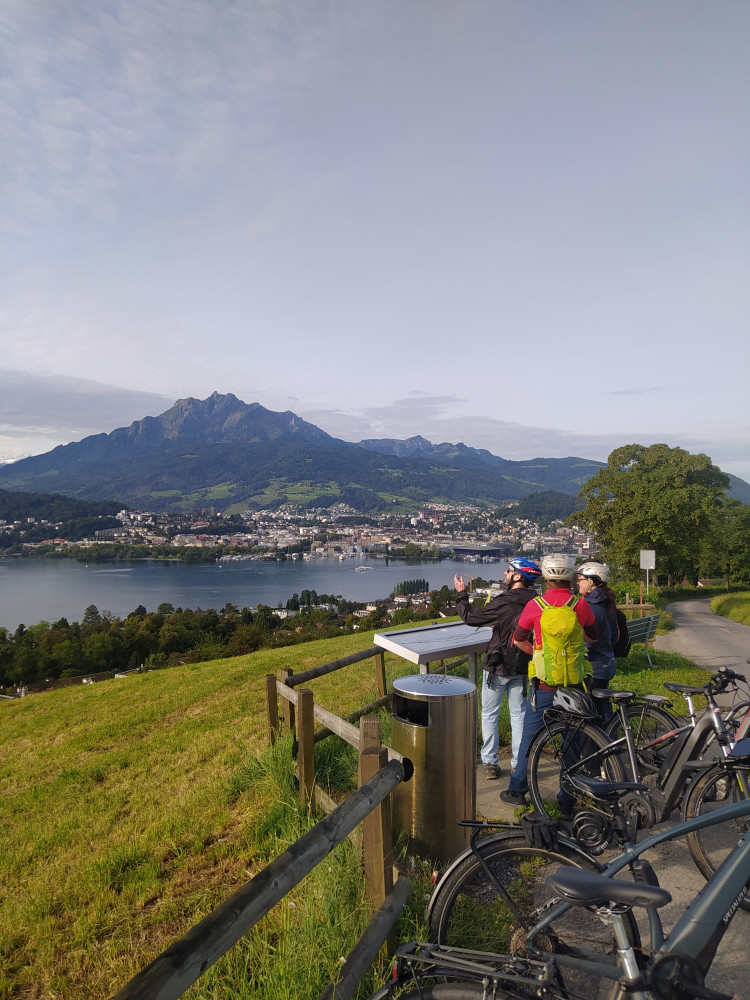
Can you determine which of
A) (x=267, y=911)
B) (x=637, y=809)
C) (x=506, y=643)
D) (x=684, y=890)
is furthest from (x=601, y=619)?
(x=267, y=911)

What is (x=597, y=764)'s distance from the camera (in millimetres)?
3518

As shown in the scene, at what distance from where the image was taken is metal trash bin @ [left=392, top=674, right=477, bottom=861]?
3287mm

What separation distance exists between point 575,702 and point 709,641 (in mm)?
11836

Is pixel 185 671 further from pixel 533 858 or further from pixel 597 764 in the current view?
pixel 533 858

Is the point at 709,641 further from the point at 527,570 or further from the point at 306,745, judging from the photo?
the point at 306,745

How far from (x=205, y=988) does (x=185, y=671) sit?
1098 centimetres

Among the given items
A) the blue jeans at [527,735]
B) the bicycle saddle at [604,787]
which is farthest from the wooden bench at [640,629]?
the bicycle saddle at [604,787]

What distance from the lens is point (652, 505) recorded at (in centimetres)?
2561

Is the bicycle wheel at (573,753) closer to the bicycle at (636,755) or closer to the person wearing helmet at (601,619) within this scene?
the bicycle at (636,755)

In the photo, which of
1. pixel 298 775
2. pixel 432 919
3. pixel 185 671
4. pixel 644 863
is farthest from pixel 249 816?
pixel 185 671

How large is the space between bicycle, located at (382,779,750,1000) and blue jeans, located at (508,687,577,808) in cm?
196

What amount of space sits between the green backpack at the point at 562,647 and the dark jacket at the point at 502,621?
19.0 inches

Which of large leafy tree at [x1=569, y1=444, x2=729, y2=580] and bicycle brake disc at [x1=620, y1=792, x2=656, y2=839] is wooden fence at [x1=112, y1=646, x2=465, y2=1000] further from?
large leafy tree at [x1=569, y1=444, x2=729, y2=580]

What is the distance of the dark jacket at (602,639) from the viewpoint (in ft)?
15.1
